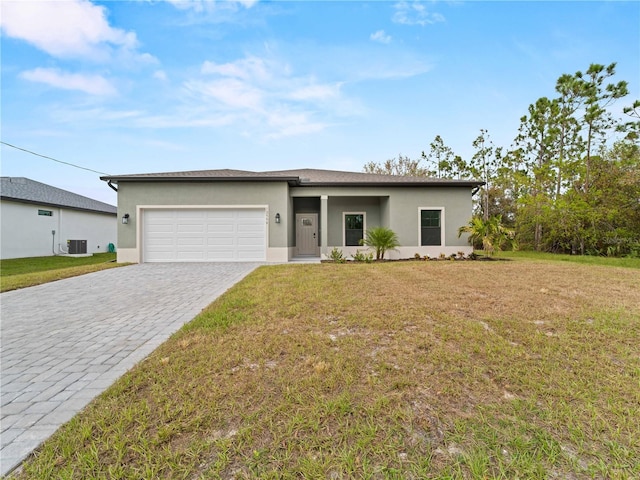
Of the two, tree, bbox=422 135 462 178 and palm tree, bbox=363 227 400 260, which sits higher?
tree, bbox=422 135 462 178

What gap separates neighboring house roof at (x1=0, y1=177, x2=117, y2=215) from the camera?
14188mm

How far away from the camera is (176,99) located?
1207 cm

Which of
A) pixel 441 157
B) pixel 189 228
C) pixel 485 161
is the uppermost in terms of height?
pixel 441 157

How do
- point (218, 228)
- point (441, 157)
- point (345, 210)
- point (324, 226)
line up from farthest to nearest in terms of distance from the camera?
point (441, 157), point (345, 210), point (324, 226), point (218, 228)

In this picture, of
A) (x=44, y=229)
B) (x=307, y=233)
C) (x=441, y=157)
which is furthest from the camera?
(x=441, y=157)

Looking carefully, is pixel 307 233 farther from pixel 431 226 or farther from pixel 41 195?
pixel 41 195

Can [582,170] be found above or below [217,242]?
above

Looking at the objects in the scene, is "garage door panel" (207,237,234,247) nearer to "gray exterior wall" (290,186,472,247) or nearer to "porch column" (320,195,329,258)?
"gray exterior wall" (290,186,472,247)

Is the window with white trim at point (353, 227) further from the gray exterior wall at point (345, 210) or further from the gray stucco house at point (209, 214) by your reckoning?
the gray stucco house at point (209, 214)

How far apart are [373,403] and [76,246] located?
66.5ft

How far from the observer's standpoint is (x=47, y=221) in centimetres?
1527

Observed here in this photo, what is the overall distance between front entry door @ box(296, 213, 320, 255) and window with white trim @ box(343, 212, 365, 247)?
1.54 metres

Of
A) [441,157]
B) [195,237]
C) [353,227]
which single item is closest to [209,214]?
[195,237]

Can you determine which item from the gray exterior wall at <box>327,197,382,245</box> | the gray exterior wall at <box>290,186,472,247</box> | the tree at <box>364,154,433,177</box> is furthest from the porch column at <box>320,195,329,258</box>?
the tree at <box>364,154,433,177</box>
